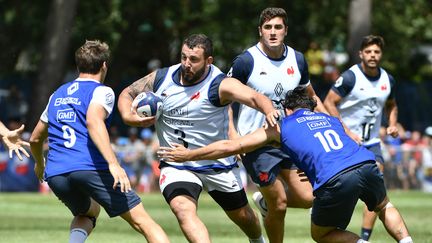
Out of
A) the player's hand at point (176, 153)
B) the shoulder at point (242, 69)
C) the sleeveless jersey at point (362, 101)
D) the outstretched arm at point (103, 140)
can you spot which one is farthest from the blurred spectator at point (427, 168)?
the outstretched arm at point (103, 140)

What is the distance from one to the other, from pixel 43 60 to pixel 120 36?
18.0ft

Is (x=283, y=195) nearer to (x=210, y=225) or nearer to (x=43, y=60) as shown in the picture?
(x=210, y=225)

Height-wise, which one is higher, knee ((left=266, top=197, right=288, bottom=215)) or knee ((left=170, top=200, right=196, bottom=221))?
knee ((left=170, top=200, right=196, bottom=221))

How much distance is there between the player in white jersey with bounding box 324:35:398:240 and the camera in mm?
13273

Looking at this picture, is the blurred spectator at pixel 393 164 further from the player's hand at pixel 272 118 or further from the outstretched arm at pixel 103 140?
the outstretched arm at pixel 103 140

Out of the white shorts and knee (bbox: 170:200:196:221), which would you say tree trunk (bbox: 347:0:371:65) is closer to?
the white shorts

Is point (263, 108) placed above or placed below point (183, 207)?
above

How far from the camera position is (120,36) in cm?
3591

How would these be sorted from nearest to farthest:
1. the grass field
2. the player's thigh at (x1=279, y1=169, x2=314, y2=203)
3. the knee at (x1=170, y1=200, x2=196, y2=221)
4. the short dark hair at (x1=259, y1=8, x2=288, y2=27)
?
1. the knee at (x1=170, y1=200, x2=196, y2=221)
2. the short dark hair at (x1=259, y1=8, x2=288, y2=27)
3. the player's thigh at (x1=279, y1=169, x2=314, y2=203)
4. the grass field

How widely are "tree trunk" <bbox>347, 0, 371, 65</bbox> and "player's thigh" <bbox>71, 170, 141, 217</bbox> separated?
849 inches

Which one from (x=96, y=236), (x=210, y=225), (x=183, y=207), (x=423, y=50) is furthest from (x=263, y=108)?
(x=423, y=50)

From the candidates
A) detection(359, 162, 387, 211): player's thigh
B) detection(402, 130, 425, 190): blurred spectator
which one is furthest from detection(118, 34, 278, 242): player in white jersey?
detection(402, 130, 425, 190): blurred spectator

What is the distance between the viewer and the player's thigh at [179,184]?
31.5 feet

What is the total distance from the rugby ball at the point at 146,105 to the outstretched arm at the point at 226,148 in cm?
42
